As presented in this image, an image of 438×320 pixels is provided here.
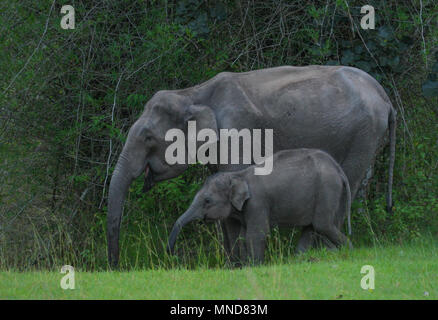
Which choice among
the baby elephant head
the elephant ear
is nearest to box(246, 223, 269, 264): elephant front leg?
the baby elephant head

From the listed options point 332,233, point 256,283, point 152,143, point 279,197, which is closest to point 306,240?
point 332,233

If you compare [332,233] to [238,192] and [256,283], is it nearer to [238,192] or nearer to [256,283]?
[238,192]

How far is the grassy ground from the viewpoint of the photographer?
6125 mm

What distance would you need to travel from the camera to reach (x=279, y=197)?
27.8ft

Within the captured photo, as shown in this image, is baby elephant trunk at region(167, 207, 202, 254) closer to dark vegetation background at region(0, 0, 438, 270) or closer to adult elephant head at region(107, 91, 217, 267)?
adult elephant head at region(107, 91, 217, 267)

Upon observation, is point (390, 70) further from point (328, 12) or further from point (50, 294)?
point (50, 294)

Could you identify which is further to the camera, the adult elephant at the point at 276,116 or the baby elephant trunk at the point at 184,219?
the adult elephant at the point at 276,116

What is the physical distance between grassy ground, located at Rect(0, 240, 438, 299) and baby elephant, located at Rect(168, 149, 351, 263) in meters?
0.65

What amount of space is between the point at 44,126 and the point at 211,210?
3808 millimetres

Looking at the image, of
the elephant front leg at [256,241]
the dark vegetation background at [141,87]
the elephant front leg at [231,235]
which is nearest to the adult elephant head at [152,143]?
the elephant front leg at [231,235]

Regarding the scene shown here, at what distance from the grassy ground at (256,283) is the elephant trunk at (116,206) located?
796 millimetres

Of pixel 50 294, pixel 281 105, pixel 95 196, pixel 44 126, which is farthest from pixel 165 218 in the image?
pixel 50 294

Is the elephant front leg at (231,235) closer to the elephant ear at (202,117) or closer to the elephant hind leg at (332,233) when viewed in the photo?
the elephant hind leg at (332,233)

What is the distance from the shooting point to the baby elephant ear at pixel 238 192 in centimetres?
828
